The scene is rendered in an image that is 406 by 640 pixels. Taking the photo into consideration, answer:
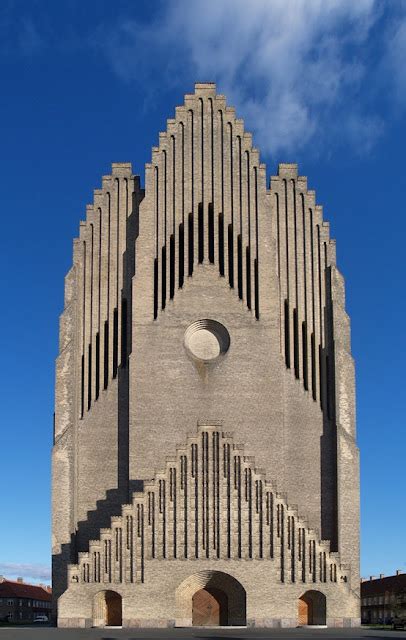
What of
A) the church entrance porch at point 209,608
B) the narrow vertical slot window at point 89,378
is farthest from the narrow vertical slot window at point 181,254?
the church entrance porch at point 209,608

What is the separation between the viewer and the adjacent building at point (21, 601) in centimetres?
10500

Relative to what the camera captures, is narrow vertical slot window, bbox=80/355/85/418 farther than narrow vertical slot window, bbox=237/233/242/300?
No

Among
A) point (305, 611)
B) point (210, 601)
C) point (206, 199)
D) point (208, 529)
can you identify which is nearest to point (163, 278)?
point (206, 199)

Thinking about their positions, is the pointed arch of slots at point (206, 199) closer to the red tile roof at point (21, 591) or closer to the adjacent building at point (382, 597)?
the adjacent building at point (382, 597)

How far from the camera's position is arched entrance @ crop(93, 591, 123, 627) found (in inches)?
2081

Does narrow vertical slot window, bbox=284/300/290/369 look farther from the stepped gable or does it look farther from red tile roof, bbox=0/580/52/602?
red tile roof, bbox=0/580/52/602

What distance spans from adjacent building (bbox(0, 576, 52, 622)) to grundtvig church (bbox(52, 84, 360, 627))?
45615 mm

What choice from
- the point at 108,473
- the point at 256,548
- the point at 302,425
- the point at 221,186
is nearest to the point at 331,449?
the point at 302,425

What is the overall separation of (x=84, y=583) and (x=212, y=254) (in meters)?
21.0

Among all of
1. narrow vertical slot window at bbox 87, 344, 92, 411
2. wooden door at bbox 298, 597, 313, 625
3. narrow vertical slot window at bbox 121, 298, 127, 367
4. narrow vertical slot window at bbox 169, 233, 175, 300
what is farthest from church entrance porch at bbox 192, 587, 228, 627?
narrow vertical slot window at bbox 169, 233, 175, 300

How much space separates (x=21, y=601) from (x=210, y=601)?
60350 mm

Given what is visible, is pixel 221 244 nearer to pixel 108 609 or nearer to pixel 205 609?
pixel 205 609

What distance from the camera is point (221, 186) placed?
204 feet

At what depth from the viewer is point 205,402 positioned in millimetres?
58531
